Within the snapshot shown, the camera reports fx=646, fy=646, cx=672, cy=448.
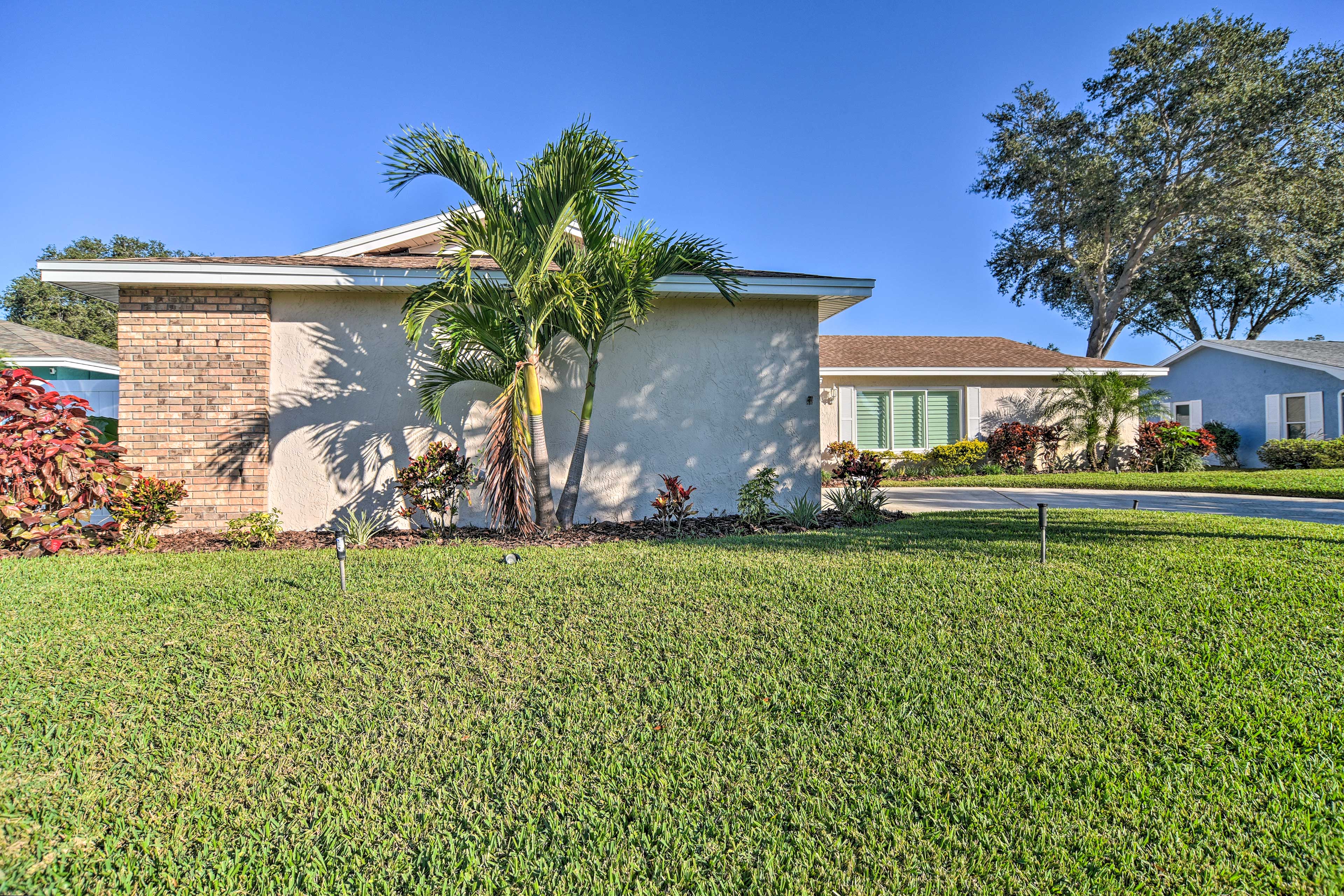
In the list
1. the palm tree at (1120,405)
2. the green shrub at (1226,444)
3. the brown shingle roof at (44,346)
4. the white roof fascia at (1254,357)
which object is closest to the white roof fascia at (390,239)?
the brown shingle roof at (44,346)

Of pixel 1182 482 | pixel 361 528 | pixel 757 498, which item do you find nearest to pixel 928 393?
pixel 1182 482

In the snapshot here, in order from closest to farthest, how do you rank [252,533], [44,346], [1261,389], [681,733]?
[681,733]
[252,533]
[44,346]
[1261,389]

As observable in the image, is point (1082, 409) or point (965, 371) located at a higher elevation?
point (965, 371)

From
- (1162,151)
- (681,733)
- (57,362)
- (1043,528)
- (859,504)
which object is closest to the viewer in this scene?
(681,733)

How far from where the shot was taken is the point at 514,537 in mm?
7184

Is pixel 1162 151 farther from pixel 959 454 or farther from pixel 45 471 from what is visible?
pixel 45 471

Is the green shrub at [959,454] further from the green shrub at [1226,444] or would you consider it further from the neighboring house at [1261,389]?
the neighboring house at [1261,389]

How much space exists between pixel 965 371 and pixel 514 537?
43.1ft

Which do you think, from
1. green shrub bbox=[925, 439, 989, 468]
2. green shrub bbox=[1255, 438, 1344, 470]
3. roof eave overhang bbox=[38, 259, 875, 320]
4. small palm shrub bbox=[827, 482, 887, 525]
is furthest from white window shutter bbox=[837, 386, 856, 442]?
green shrub bbox=[1255, 438, 1344, 470]

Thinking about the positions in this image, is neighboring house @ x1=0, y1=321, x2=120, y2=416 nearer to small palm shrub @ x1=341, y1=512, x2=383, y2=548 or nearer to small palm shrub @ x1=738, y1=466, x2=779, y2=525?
small palm shrub @ x1=341, y1=512, x2=383, y2=548

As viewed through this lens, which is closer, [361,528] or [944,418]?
Result: [361,528]

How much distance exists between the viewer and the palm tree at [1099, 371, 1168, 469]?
16.0 m

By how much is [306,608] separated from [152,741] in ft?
5.09

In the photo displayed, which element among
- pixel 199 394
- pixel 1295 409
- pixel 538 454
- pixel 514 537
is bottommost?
pixel 514 537
